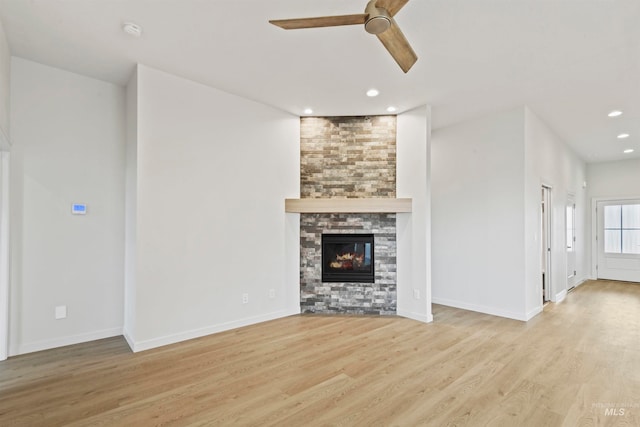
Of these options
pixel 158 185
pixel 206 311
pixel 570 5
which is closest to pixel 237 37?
pixel 158 185

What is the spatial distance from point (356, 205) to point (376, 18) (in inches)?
110

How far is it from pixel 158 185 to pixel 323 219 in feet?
7.40

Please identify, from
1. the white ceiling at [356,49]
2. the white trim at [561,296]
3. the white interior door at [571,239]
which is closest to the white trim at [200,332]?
the white ceiling at [356,49]

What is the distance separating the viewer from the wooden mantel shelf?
440 centimetres

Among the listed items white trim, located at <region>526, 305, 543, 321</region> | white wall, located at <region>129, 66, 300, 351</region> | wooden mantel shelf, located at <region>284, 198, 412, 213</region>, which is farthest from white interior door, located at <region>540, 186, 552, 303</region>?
white wall, located at <region>129, 66, 300, 351</region>

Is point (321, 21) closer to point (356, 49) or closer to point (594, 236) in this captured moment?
point (356, 49)

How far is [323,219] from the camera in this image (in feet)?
15.3

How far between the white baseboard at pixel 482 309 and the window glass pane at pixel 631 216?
5.37m

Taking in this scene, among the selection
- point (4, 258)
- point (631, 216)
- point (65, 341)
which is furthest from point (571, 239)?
point (4, 258)

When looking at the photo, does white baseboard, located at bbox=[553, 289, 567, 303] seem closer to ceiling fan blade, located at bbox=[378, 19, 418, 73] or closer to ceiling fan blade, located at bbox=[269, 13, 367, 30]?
ceiling fan blade, located at bbox=[378, 19, 418, 73]

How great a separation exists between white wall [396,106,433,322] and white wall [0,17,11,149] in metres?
4.39

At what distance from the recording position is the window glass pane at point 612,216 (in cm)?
736

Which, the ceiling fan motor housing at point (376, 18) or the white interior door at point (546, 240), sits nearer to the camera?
the ceiling fan motor housing at point (376, 18)

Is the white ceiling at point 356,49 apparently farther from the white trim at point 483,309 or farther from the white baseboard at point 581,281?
the white baseboard at point 581,281
